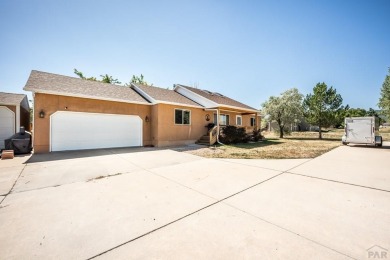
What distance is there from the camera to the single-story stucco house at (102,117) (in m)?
9.63

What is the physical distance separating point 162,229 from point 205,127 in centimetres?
1374

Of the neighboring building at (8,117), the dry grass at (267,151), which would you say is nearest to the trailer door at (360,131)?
the dry grass at (267,151)

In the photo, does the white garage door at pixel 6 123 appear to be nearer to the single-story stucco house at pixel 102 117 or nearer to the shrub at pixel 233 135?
the single-story stucco house at pixel 102 117

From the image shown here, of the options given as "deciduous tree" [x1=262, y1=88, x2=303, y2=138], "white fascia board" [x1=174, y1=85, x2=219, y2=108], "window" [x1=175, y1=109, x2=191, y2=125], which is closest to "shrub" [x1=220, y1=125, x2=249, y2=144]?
"white fascia board" [x1=174, y1=85, x2=219, y2=108]

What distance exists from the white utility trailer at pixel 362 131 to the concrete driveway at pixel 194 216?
991 cm

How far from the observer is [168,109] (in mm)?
13469

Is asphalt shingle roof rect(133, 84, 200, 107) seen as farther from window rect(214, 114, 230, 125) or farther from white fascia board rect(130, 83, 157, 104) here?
window rect(214, 114, 230, 125)

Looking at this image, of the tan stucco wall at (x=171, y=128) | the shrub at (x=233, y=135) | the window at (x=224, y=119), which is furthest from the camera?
the window at (x=224, y=119)

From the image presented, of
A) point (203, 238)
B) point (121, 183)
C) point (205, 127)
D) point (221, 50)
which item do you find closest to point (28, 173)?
point (121, 183)

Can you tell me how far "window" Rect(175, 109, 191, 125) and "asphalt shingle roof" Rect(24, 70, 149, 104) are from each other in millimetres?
2644

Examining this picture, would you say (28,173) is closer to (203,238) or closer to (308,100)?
(203,238)

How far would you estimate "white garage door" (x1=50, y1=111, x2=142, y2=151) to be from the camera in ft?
32.8

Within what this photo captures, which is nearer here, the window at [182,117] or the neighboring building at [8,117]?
the neighboring building at [8,117]

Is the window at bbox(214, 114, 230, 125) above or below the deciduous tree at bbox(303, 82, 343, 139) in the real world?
below
